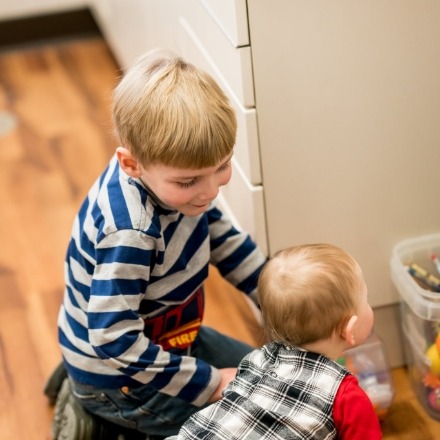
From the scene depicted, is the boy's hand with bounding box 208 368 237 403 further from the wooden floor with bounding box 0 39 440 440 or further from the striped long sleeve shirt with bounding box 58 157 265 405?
the wooden floor with bounding box 0 39 440 440

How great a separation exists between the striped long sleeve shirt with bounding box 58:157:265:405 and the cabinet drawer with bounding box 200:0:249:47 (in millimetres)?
282

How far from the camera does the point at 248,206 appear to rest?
1544 millimetres

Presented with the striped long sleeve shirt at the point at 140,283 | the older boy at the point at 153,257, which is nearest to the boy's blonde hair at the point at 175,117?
the older boy at the point at 153,257

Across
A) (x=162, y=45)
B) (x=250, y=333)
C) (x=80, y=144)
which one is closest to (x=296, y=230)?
(x=250, y=333)

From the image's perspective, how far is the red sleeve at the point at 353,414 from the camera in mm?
1149

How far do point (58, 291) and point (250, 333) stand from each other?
1.62ft

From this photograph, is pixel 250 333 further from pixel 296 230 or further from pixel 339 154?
pixel 339 154

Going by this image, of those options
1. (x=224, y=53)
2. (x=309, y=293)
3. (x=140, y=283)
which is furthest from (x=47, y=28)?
(x=309, y=293)

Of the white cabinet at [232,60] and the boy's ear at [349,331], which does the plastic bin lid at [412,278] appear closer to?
the white cabinet at [232,60]

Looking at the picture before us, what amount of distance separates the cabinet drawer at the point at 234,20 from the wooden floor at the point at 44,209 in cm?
29

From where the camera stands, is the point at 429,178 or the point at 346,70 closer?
the point at 346,70

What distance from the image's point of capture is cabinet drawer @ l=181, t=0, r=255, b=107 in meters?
1.37

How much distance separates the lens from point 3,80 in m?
3.02

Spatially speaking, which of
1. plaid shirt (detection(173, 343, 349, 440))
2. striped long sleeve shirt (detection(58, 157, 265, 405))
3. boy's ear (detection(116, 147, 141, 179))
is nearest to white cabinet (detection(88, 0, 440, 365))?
striped long sleeve shirt (detection(58, 157, 265, 405))
